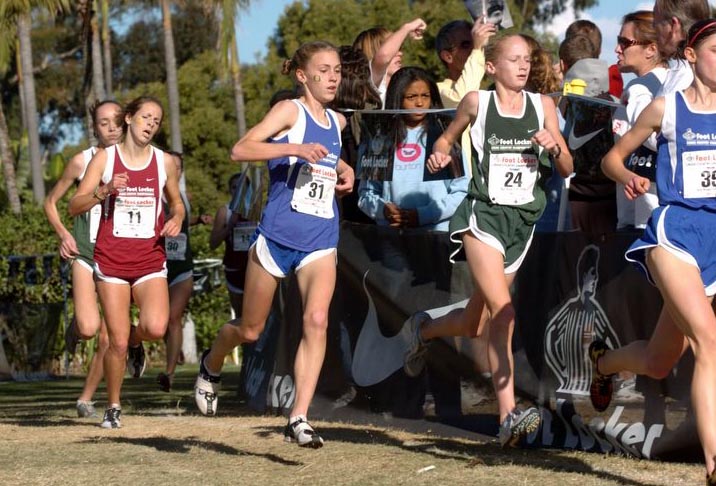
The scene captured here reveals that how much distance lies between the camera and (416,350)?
28.2 ft

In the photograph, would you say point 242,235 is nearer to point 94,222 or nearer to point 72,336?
point 72,336

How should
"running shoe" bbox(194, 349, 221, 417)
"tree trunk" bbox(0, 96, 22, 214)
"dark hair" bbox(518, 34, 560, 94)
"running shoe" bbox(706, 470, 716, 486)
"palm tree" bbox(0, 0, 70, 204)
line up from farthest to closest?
1. "tree trunk" bbox(0, 96, 22, 214)
2. "palm tree" bbox(0, 0, 70, 204)
3. "running shoe" bbox(194, 349, 221, 417)
4. "dark hair" bbox(518, 34, 560, 94)
5. "running shoe" bbox(706, 470, 716, 486)

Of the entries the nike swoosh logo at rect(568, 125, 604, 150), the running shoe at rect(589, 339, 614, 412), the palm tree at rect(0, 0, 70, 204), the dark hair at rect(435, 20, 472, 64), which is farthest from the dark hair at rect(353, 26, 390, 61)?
the palm tree at rect(0, 0, 70, 204)

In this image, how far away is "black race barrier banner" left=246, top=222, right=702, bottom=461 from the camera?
733 cm

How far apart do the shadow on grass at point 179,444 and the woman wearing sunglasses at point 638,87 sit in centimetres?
233

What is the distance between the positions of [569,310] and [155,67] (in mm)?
54590

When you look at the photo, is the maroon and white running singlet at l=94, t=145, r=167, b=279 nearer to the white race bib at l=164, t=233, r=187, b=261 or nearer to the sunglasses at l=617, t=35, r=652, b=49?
the white race bib at l=164, t=233, r=187, b=261

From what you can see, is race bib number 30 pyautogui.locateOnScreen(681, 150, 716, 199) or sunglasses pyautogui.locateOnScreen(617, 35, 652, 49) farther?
sunglasses pyautogui.locateOnScreen(617, 35, 652, 49)

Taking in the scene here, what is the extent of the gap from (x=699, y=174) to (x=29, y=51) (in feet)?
85.9

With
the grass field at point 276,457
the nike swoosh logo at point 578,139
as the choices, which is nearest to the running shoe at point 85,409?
the grass field at point 276,457

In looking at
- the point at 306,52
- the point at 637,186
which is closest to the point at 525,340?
the point at 637,186

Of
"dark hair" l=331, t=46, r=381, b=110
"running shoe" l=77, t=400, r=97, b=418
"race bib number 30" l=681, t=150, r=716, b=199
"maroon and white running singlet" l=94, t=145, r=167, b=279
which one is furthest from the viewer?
"running shoe" l=77, t=400, r=97, b=418

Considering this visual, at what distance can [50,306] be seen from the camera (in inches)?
656

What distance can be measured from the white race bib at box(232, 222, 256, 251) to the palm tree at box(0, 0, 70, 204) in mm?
14327
